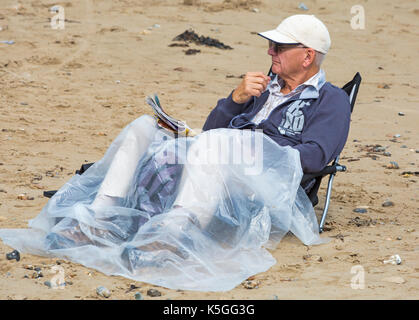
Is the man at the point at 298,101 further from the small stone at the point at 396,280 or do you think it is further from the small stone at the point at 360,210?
the small stone at the point at 396,280

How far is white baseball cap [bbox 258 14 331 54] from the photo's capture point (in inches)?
163

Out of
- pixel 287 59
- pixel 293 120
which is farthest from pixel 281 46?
pixel 293 120

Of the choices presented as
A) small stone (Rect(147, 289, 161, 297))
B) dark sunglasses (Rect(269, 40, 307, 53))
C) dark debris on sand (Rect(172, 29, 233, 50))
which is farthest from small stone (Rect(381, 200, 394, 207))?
dark debris on sand (Rect(172, 29, 233, 50))

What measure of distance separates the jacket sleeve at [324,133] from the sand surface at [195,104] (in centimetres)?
49

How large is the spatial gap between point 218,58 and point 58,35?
224cm

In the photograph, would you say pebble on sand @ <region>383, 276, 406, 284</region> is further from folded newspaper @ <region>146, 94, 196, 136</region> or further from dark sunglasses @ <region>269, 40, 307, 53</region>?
dark sunglasses @ <region>269, 40, 307, 53</region>

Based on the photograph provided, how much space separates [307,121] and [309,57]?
1.31 ft

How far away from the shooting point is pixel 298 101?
4.18 metres

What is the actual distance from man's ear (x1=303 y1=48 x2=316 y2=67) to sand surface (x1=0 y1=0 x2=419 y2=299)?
1033 millimetres

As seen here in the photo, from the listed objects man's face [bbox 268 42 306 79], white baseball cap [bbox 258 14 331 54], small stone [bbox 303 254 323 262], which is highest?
white baseball cap [bbox 258 14 331 54]

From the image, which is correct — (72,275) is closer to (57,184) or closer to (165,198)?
(165,198)

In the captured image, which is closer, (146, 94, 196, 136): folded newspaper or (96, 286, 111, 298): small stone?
(96, 286, 111, 298): small stone

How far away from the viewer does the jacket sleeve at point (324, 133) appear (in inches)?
156

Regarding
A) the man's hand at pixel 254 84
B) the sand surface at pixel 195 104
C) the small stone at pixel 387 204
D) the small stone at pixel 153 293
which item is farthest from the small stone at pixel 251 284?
the small stone at pixel 387 204
